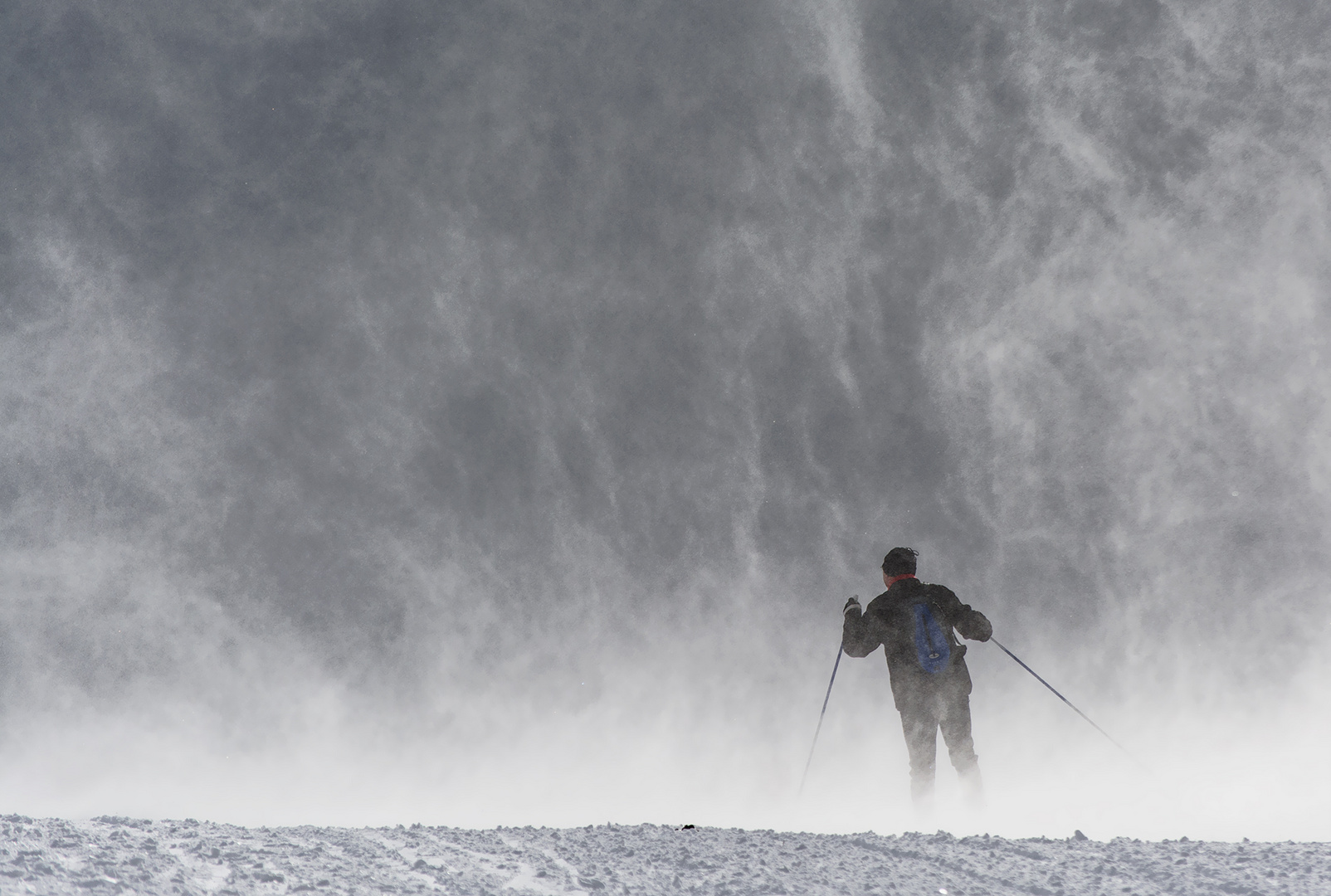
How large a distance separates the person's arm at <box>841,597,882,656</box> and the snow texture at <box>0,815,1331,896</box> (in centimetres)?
249

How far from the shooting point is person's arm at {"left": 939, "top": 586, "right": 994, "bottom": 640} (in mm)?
9703

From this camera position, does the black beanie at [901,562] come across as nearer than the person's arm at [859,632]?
No

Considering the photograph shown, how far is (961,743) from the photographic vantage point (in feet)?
31.4

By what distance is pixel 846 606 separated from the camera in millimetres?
9859

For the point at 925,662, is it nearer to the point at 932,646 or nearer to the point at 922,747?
the point at 932,646

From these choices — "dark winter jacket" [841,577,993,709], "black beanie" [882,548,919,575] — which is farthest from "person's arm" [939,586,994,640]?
"black beanie" [882,548,919,575]

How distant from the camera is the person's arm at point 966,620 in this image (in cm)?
970

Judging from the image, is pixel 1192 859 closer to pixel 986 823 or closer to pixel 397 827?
pixel 986 823

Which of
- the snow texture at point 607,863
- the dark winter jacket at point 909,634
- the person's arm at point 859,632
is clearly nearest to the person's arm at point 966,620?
the dark winter jacket at point 909,634

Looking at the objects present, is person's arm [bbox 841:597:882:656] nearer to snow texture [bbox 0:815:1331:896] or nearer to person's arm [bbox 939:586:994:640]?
person's arm [bbox 939:586:994:640]

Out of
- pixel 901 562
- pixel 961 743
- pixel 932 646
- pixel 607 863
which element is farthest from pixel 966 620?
pixel 607 863

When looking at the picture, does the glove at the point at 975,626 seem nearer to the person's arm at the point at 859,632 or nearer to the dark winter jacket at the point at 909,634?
the dark winter jacket at the point at 909,634

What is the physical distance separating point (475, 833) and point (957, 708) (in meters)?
4.54

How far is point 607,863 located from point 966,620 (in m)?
4.50
